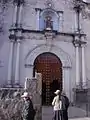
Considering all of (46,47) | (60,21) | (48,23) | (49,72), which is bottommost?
(49,72)

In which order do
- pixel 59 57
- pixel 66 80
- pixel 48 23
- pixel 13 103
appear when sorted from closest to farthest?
pixel 13 103 < pixel 66 80 < pixel 59 57 < pixel 48 23

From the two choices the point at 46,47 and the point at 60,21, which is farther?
the point at 60,21

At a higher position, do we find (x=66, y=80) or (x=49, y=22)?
(x=49, y=22)

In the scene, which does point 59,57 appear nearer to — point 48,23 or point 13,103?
point 48,23

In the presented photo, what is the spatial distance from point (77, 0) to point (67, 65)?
4.60 metres

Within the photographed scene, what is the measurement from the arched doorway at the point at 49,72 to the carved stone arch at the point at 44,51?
0.83ft

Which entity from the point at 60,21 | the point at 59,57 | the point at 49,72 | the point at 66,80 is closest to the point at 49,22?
the point at 60,21

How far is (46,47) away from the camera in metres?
14.9

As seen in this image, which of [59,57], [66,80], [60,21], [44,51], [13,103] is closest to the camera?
[13,103]

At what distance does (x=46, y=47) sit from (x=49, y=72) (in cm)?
157

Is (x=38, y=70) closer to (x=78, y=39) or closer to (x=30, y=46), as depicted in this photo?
(x=30, y=46)

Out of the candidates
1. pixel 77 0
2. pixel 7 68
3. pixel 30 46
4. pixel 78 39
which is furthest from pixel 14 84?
pixel 77 0

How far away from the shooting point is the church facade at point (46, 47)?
46.8 ft

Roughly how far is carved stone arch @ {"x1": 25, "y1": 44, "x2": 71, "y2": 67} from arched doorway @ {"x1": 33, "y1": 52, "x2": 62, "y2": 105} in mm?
252
